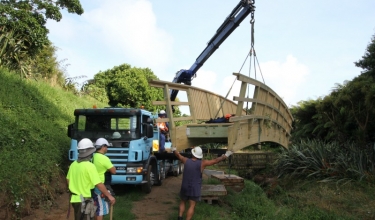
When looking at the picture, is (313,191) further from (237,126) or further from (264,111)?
(237,126)

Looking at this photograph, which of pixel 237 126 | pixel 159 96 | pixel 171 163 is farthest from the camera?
pixel 159 96

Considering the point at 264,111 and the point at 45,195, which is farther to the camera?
the point at 264,111

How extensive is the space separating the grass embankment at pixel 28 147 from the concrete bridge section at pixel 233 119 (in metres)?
3.12

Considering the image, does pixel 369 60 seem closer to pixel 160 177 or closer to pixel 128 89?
pixel 160 177

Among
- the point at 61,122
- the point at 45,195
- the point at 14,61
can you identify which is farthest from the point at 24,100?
the point at 45,195

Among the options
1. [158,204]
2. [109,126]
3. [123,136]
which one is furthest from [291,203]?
[109,126]

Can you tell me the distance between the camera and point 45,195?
26.9ft

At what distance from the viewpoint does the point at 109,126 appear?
938cm

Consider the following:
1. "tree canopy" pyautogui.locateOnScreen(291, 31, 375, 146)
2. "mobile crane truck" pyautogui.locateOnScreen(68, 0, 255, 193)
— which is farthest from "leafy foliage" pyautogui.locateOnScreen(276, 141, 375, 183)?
"mobile crane truck" pyautogui.locateOnScreen(68, 0, 255, 193)

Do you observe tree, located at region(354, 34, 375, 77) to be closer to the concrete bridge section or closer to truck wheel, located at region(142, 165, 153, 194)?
the concrete bridge section

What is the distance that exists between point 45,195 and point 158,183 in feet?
12.3

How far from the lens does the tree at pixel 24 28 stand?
14.6 m

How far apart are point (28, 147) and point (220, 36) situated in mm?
10916

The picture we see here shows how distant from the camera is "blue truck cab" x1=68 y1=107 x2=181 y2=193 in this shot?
356 inches
